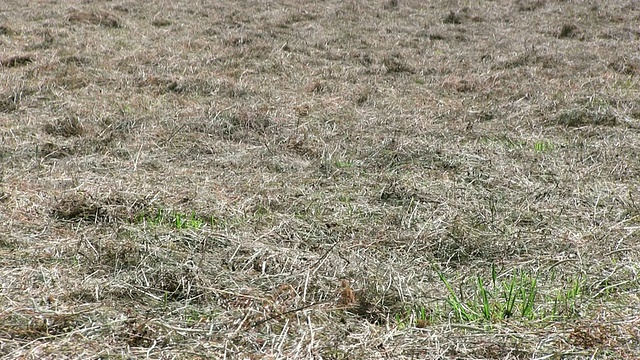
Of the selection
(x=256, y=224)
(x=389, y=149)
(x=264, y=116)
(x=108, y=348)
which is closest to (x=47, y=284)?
(x=108, y=348)

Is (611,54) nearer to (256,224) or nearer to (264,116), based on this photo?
(264,116)

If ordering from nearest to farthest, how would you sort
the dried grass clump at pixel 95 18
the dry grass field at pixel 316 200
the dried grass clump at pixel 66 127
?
1. the dry grass field at pixel 316 200
2. the dried grass clump at pixel 66 127
3. the dried grass clump at pixel 95 18

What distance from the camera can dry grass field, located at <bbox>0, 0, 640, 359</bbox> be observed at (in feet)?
6.75

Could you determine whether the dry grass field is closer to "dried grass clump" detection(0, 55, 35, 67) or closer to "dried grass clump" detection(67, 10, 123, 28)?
"dried grass clump" detection(0, 55, 35, 67)

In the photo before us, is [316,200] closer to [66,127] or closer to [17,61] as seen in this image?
[66,127]

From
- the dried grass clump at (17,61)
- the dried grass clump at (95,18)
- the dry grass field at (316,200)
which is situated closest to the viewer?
the dry grass field at (316,200)

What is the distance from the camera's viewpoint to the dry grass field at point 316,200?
2.06m

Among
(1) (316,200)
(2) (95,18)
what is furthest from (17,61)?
(1) (316,200)

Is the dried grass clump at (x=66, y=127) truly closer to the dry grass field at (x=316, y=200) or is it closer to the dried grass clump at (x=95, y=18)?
the dry grass field at (x=316, y=200)

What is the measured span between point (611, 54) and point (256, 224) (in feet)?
21.1

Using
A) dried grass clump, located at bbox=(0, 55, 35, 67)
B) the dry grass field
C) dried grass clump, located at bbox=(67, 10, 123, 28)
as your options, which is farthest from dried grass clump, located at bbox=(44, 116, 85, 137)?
dried grass clump, located at bbox=(67, 10, 123, 28)

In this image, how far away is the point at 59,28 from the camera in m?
9.04

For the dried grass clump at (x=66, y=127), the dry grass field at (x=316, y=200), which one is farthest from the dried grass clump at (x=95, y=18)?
the dried grass clump at (x=66, y=127)

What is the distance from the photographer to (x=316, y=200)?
3.59 m
